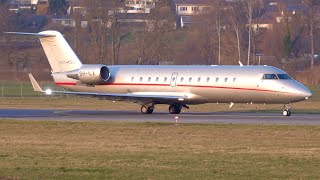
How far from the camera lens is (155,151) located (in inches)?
996

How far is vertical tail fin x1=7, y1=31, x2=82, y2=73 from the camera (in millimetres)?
45438

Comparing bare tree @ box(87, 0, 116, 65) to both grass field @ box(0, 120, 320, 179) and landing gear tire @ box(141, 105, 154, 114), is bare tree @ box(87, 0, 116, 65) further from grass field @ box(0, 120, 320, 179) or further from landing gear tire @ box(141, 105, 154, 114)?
grass field @ box(0, 120, 320, 179)

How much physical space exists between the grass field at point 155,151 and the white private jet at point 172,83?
23.3 ft

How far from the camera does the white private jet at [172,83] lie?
1613 inches

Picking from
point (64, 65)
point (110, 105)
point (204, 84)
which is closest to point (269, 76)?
point (204, 84)

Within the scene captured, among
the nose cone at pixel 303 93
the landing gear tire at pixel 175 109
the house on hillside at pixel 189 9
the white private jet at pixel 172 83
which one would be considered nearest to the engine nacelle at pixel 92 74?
the white private jet at pixel 172 83

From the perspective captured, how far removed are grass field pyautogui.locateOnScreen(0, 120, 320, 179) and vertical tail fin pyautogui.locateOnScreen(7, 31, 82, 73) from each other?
385 inches

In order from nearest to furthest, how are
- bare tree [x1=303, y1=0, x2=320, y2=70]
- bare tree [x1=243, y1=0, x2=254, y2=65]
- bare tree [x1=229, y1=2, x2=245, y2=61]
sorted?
1. bare tree [x1=243, y1=0, x2=254, y2=65]
2. bare tree [x1=303, y1=0, x2=320, y2=70]
3. bare tree [x1=229, y1=2, x2=245, y2=61]

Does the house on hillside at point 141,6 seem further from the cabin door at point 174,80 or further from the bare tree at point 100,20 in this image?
the cabin door at point 174,80

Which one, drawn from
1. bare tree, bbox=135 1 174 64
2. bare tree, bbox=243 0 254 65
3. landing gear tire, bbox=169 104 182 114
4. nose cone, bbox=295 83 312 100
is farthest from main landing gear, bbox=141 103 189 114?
bare tree, bbox=243 0 254 65

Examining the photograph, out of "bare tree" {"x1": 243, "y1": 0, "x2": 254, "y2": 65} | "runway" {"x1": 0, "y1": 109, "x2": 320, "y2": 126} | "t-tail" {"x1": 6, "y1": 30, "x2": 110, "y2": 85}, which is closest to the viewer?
"runway" {"x1": 0, "y1": 109, "x2": 320, "y2": 126}

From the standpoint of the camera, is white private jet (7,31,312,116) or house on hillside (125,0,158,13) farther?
house on hillside (125,0,158,13)

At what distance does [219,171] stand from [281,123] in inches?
595

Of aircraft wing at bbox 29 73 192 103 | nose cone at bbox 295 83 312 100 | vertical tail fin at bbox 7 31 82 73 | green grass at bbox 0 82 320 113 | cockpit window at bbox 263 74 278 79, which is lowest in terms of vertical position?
green grass at bbox 0 82 320 113
